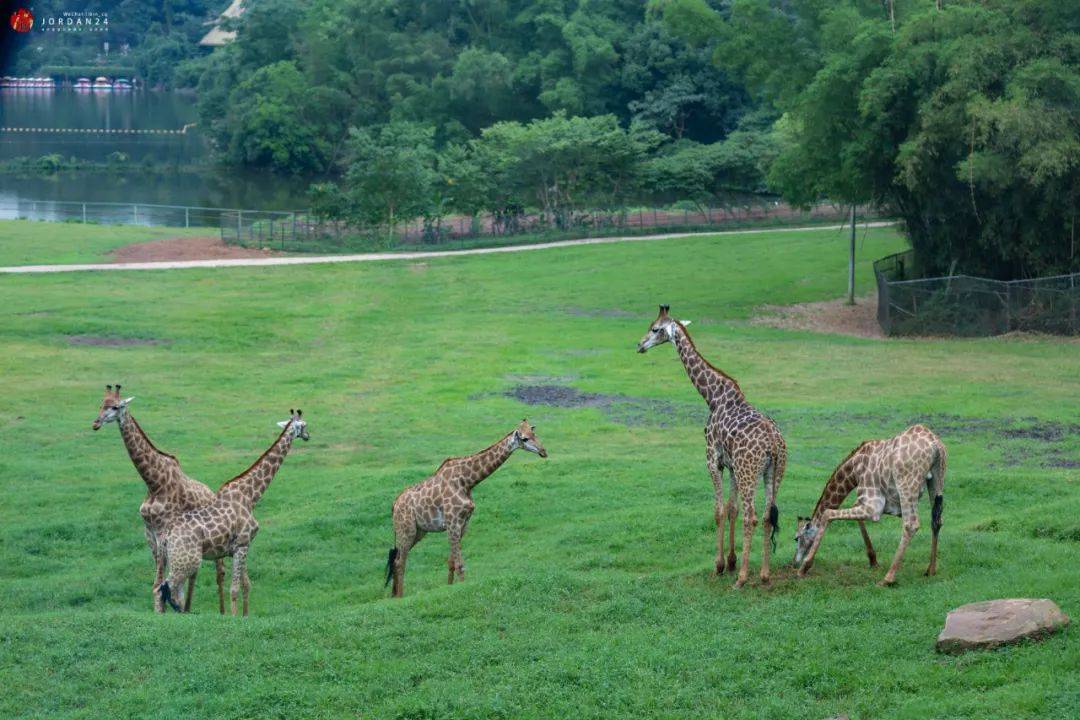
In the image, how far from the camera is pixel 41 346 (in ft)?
120

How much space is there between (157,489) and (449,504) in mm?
3313

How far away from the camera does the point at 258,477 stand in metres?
16.4

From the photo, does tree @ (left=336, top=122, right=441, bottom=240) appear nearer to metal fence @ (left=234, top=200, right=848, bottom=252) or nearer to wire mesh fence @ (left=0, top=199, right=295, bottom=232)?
metal fence @ (left=234, top=200, right=848, bottom=252)

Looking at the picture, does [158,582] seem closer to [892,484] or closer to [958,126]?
[892,484]

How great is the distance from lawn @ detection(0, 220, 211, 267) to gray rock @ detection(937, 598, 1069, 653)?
4359 cm

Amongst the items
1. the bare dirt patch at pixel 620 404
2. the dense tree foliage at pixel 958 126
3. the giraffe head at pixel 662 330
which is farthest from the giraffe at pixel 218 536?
the dense tree foliage at pixel 958 126

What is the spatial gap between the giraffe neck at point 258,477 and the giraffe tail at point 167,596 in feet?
4.12

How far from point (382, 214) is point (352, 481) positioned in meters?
37.9

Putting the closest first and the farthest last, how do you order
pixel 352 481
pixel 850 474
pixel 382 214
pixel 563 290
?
pixel 850 474
pixel 352 481
pixel 563 290
pixel 382 214

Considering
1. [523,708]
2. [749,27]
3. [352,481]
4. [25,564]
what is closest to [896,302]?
[749,27]

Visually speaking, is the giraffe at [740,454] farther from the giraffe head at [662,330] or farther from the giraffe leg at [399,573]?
the giraffe leg at [399,573]

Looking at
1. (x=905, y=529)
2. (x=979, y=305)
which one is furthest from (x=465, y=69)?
(x=905, y=529)

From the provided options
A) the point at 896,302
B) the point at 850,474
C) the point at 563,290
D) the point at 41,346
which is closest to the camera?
the point at 850,474

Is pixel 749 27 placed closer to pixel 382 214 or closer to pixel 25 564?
pixel 382 214
